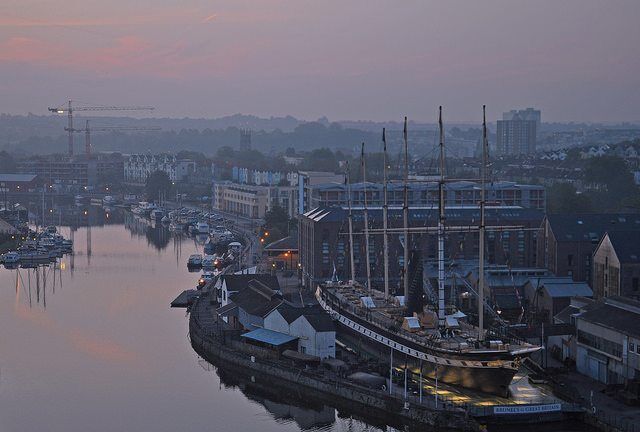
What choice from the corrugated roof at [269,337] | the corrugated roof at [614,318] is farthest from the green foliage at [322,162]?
the corrugated roof at [614,318]

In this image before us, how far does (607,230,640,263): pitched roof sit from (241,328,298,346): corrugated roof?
348cm

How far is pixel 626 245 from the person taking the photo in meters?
12.0

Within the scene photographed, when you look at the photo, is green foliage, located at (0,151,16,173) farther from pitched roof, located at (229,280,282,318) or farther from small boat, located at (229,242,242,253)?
pitched roof, located at (229,280,282,318)

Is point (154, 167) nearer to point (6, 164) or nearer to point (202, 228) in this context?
point (6, 164)

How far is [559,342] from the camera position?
10438 mm

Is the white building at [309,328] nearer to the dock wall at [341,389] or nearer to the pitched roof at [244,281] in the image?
the dock wall at [341,389]

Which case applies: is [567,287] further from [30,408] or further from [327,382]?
[30,408]

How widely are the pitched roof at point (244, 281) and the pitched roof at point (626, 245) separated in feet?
12.0

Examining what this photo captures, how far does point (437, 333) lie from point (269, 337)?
1.81 m

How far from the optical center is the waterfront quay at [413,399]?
868cm

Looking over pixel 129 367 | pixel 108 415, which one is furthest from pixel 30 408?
pixel 129 367

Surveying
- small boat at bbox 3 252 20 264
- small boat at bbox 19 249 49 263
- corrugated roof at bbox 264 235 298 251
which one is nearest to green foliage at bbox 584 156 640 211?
corrugated roof at bbox 264 235 298 251

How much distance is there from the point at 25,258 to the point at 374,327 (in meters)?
9.92

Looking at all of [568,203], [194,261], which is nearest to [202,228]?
[194,261]
